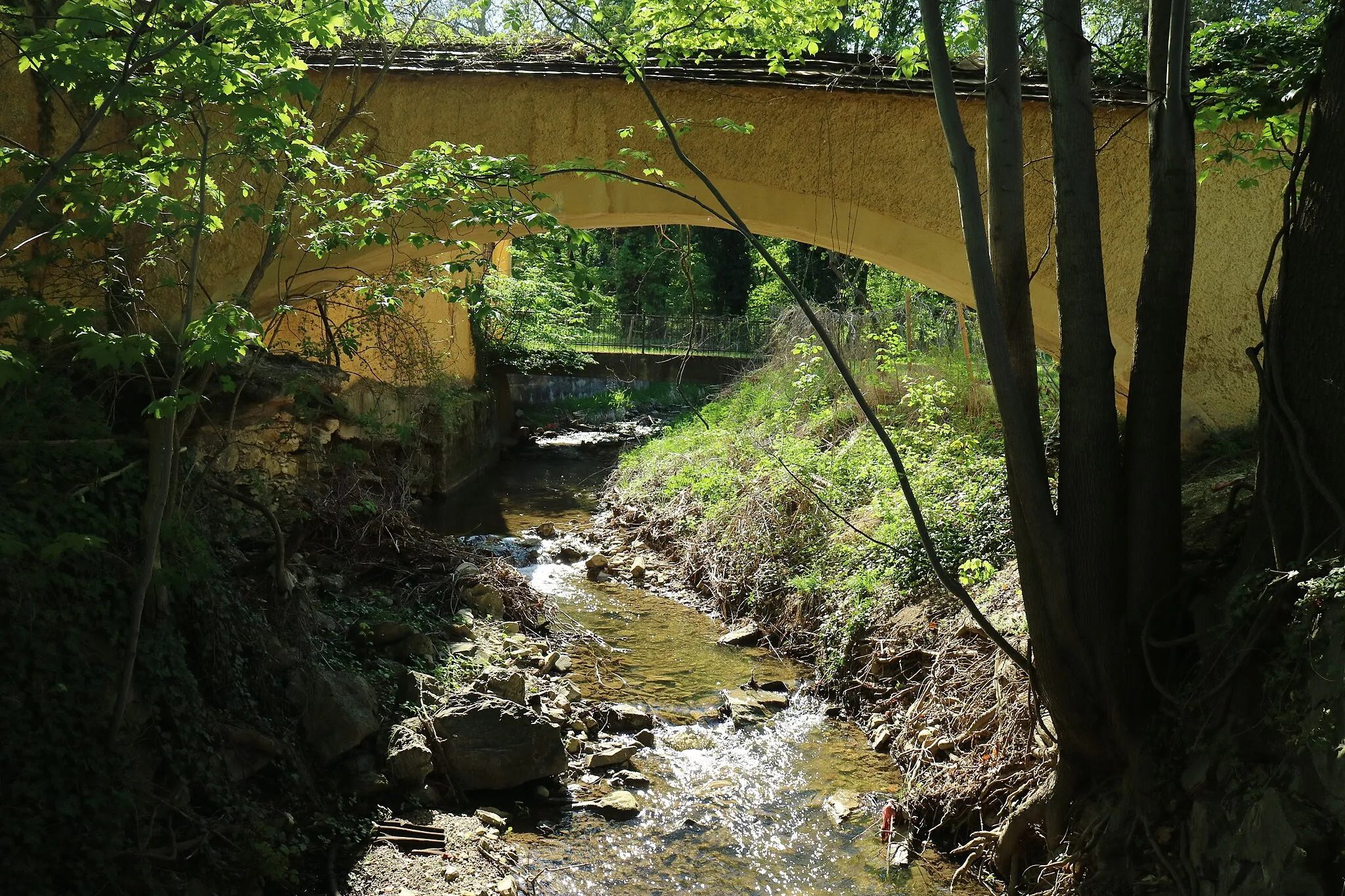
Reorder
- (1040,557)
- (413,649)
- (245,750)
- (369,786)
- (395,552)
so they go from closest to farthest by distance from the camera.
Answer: (1040,557) < (245,750) < (369,786) < (413,649) < (395,552)

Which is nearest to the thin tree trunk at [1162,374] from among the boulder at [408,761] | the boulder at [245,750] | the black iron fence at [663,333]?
the boulder at [408,761]

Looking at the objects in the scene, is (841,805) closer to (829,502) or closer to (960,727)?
(960,727)

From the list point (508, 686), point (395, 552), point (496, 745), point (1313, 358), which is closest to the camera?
point (1313, 358)

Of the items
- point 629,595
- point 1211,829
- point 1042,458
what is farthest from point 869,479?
point 1211,829

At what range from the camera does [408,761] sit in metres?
5.61

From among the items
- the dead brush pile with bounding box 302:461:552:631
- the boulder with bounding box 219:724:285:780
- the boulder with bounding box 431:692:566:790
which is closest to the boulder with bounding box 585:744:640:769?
the boulder with bounding box 431:692:566:790

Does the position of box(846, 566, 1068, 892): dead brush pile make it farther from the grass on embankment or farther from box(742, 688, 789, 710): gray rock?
box(742, 688, 789, 710): gray rock

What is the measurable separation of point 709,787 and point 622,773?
22.1 inches

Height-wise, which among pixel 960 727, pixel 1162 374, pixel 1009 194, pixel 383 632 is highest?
pixel 1009 194

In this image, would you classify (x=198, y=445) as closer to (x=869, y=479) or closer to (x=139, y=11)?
(x=139, y=11)

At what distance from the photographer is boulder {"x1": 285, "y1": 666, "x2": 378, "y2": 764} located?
219 inches

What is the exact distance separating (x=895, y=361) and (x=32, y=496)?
8.18m

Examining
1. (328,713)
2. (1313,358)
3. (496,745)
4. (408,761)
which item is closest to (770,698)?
(496,745)

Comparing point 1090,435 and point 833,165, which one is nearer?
point 1090,435
